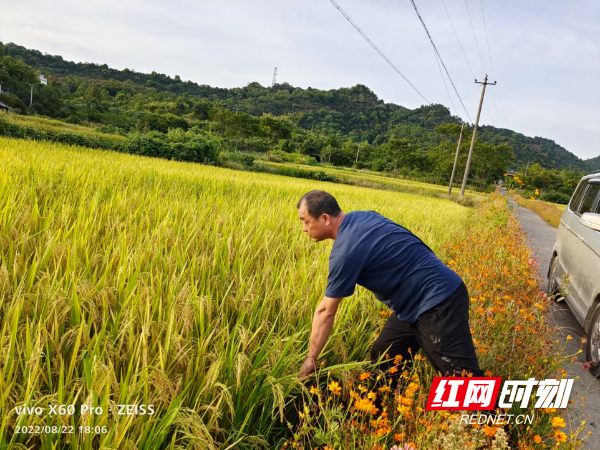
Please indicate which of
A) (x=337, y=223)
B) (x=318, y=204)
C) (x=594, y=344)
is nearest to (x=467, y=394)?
(x=337, y=223)

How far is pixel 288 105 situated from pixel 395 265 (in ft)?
294

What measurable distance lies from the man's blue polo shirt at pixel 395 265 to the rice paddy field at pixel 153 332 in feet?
1.37

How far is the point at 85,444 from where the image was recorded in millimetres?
1155

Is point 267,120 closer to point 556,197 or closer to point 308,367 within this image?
point 556,197

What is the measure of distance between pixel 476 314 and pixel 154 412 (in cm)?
250

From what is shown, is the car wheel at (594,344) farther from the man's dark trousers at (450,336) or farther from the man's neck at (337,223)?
the man's neck at (337,223)

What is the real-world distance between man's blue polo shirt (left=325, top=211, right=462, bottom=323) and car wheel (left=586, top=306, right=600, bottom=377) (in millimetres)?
1914

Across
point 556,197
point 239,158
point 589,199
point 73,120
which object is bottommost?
point 239,158

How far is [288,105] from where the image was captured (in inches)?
3430

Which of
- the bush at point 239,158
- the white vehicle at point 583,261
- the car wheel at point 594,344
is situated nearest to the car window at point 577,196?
the white vehicle at point 583,261

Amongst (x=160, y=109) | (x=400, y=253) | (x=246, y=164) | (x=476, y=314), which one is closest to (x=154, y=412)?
(x=400, y=253)

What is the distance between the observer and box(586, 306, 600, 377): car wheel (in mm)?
3008
